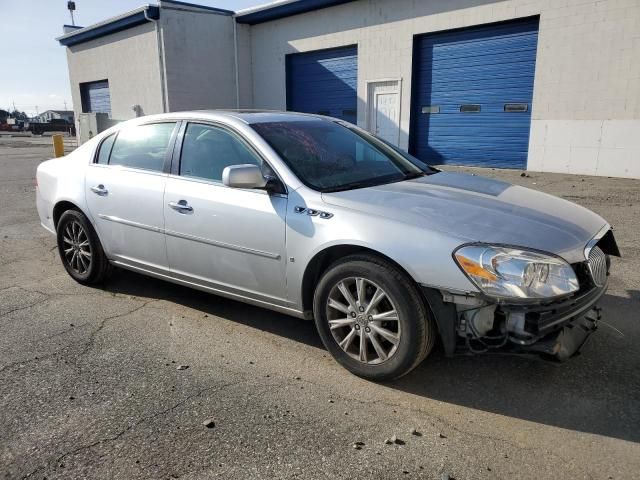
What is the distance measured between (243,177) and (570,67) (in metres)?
11.7

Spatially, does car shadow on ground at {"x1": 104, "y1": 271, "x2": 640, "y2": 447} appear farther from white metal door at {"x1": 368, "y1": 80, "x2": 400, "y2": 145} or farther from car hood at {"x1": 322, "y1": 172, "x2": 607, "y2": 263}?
white metal door at {"x1": 368, "y1": 80, "x2": 400, "y2": 145}

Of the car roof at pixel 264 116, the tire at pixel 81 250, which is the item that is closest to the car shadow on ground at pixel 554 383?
the car roof at pixel 264 116

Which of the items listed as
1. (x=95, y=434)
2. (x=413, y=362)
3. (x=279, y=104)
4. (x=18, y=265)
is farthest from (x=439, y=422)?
(x=279, y=104)

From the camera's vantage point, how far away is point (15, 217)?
8.61 meters

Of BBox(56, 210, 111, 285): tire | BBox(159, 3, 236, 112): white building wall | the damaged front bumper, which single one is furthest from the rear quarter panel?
BBox(159, 3, 236, 112): white building wall

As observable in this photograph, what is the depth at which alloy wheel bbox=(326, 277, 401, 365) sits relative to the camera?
3.11 metres

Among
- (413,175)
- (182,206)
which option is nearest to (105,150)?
(182,206)

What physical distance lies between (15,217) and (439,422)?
8.16 meters

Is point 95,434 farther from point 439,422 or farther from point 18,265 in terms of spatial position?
point 18,265

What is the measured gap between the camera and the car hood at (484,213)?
2928mm

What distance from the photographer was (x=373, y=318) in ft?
10.3

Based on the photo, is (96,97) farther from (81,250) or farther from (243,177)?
(243,177)

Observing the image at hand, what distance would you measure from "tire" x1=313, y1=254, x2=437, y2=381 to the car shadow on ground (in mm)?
219

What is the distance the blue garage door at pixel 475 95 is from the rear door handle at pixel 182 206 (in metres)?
12.0
